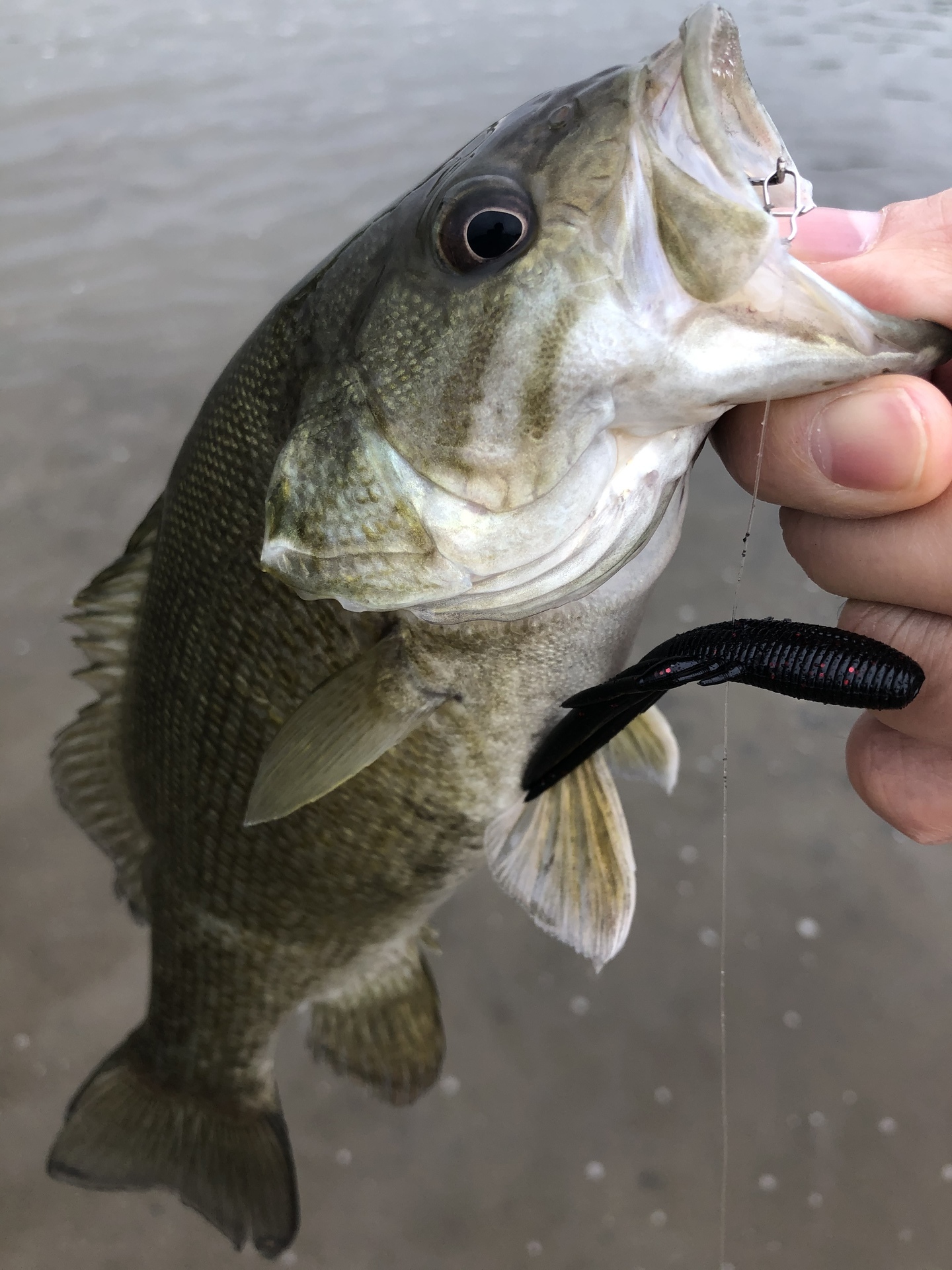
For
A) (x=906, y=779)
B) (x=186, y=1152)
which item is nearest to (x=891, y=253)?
(x=906, y=779)

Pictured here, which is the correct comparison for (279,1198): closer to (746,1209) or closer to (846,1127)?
(746,1209)

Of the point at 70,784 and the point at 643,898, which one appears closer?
the point at 70,784

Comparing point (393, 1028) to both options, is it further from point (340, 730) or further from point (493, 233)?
point (493, 233)

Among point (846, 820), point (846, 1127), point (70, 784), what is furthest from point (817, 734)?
point (70, 784)

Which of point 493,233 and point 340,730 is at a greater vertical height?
point 493,233

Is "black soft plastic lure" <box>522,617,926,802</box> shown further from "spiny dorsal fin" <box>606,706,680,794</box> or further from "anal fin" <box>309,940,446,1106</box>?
"anal fin" <box>309,940,446,1106</box>

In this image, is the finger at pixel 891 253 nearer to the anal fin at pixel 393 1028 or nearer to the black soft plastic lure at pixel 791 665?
the black soft plastic lure at pixel 791 665

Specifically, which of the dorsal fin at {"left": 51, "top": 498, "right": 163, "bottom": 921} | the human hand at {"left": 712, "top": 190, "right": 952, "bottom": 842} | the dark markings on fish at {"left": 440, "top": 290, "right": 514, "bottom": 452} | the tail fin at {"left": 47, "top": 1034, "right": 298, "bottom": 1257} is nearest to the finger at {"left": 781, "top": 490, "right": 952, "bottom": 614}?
the human hand at {"left": 712, "top": 190, "right": 952, "bottom": 842}
